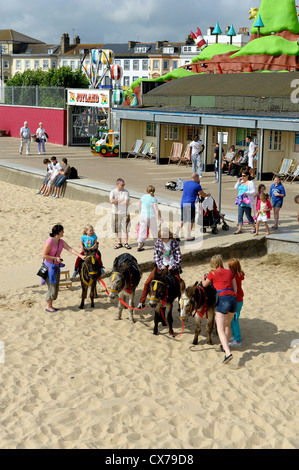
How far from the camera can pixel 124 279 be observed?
9.78 m

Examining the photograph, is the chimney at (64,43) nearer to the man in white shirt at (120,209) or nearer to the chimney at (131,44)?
the chimney at (131,44)

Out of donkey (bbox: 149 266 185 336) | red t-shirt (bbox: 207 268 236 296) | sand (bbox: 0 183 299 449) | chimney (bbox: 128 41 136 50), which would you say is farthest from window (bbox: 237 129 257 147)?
chimney (bbox: 128 41 136 50)

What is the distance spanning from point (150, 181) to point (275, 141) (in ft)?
17.1

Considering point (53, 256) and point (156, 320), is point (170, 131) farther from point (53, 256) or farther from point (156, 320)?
point (156, 320)

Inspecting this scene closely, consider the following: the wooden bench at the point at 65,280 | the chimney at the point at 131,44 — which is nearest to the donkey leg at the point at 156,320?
the wooden bench at the point at 65,280

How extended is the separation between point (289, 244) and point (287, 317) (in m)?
3.87

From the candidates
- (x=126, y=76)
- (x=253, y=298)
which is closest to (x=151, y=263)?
(x=253, y=298)

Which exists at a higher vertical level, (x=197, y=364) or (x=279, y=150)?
(x=279, y=150)

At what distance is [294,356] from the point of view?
902 centimetres

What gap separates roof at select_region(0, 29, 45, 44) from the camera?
122875mm

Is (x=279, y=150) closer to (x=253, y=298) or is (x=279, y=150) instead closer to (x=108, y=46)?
(x=253, y=298)

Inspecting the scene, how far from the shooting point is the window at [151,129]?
30.9 meters

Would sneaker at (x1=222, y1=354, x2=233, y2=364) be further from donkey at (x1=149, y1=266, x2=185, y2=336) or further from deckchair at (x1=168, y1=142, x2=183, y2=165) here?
deckchair at (x1=168, y1=142, x2=183, y2=165)

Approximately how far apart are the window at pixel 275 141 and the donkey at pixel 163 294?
15.5 m
